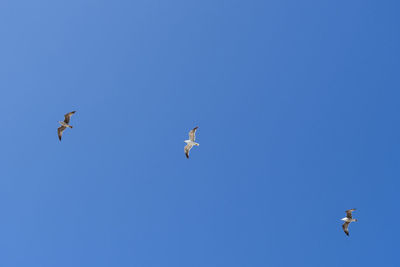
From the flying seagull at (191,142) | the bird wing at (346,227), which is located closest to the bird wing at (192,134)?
the flying seagull at (191,142)

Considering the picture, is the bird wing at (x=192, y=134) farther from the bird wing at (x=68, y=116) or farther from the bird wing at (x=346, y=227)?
the bird wing at (x=346, y=227)

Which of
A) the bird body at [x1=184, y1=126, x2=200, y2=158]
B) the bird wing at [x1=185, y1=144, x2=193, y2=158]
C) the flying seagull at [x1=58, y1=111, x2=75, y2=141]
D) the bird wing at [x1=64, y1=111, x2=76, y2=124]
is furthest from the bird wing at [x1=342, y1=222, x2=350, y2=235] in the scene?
the bird wing at [x1=64, y1=111, x2=76, y2=124]

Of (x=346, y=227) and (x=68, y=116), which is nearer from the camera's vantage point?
(x=68, y=116)

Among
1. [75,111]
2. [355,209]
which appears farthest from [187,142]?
[355,209]

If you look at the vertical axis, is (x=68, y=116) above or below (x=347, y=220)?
above

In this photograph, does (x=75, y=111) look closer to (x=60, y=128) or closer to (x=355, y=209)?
(x=60, y=128)

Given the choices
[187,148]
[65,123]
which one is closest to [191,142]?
[187,148]

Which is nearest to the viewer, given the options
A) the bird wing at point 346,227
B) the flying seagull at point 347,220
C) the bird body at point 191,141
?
the bird body at point 191,141

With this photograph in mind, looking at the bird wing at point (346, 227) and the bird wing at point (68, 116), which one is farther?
the bird wing at point (346, 227)

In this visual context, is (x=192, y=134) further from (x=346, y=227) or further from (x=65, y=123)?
(x=346, y=227)

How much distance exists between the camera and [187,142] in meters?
56.1

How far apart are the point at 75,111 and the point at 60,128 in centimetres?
437

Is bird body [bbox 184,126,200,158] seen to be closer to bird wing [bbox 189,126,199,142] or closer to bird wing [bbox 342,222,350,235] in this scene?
bird wing [bbox 189,126,199,142]

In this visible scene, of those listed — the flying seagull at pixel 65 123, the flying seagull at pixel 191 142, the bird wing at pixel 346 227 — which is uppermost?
the flying seagull at pixel 191 142
